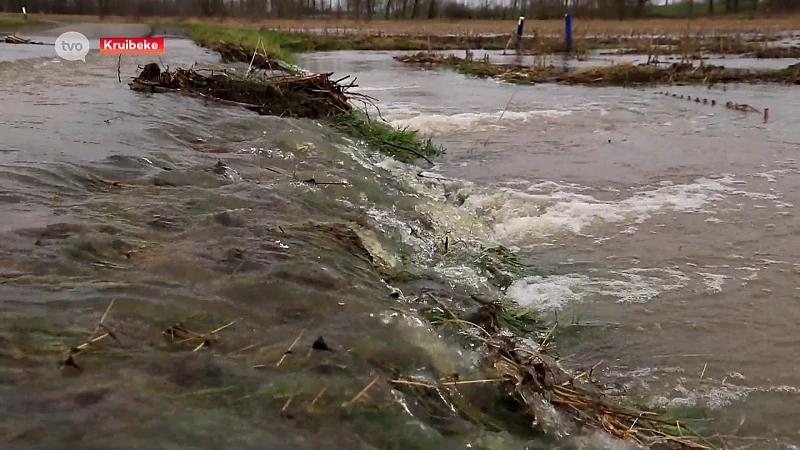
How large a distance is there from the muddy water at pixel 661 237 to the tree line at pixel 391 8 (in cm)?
5553

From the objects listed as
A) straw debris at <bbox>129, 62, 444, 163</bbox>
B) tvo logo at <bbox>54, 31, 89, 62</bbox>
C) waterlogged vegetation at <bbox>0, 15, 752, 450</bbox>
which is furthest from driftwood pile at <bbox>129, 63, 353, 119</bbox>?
tvo logo at <bbox>54, 31, 89, 62</bbox>

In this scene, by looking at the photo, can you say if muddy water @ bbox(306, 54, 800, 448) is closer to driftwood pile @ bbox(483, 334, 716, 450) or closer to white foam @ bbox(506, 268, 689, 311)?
white foam @ bbox(506, 268, 689, 311)

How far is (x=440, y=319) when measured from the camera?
3914 millimetres

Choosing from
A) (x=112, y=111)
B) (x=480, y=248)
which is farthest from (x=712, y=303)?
(x=112, y=111)

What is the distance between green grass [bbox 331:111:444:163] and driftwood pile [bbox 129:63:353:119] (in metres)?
0.36

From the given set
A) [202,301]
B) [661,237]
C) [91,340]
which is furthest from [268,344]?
[661,237]

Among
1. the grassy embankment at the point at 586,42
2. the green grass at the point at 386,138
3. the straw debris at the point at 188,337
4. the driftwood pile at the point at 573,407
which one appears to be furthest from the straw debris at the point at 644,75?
the straw debris at the point at 188,337

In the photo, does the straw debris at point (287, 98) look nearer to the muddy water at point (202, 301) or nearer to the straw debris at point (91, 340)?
the muddy water at point (202, 301)

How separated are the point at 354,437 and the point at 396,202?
177 inches

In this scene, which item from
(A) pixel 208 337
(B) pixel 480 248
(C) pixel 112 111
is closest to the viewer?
(A) pixel 208 337

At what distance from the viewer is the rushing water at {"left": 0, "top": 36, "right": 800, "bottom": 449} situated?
257 cm

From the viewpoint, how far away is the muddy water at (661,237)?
4.21 m

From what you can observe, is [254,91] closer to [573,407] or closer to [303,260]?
[303,260]

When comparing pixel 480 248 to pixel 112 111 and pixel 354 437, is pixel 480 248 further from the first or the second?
pixel 112 111
